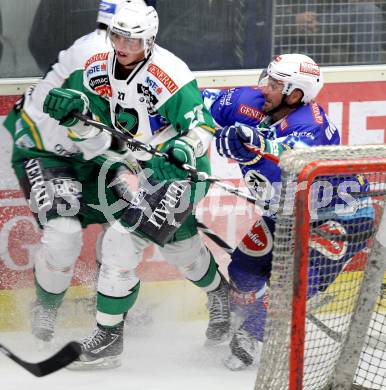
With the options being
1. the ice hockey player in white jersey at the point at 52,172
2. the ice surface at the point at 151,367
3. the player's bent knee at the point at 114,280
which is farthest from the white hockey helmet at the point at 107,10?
the ice surface at the point at 151,367

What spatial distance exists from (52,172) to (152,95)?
49 centimetres

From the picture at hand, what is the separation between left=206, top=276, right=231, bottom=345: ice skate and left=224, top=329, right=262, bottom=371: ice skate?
0.17m

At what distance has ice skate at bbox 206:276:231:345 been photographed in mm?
4422

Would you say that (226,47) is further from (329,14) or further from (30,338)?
(30,338)

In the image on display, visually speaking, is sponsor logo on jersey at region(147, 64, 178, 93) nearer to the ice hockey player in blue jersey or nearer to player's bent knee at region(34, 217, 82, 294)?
the ice hockey player in blue jersey

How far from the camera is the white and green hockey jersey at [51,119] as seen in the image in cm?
421

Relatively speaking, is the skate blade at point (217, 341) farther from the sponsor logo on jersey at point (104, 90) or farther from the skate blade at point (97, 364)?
the sponsor logo on jersey at point (104, 90)

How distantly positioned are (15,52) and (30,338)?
1.11 meters

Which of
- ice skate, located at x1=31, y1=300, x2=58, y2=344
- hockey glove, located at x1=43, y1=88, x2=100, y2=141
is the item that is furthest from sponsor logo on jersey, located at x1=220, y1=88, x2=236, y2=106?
ice skate, located at x1=31, y1=300, x2=58, y2=344

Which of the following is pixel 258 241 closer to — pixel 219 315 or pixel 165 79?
pixel 219 315

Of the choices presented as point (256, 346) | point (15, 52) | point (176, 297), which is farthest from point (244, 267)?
point (15, 52)

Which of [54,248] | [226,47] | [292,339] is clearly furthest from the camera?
[226,47]

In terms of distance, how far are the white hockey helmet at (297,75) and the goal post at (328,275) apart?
0.43m

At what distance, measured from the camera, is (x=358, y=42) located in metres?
4.90
